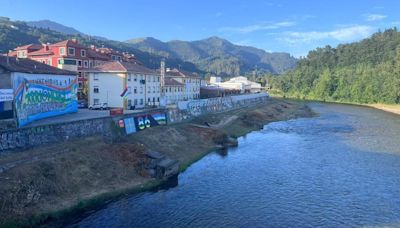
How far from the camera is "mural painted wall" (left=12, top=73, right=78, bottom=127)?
151 ft

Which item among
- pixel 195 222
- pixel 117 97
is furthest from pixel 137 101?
pixel 195 222

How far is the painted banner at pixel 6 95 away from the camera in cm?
4187

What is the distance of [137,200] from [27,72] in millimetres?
24791

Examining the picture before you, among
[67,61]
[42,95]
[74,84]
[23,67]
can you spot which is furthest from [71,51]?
[23,67]

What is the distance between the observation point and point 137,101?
82.2 metres

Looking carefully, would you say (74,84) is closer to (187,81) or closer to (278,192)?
(278,192)

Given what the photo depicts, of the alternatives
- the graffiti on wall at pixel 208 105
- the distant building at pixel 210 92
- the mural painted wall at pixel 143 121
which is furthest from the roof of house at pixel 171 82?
the mural painted wall at pixel 143 121

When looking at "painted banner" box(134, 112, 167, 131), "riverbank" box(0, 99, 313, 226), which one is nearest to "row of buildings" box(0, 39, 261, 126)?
"riverbank" box(0, 99, 313, 226)

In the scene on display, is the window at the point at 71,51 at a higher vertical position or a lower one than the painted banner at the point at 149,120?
higher

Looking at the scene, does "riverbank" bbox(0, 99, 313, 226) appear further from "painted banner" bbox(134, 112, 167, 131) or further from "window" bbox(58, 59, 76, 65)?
"window" bbox(58, 59, 76, 65)

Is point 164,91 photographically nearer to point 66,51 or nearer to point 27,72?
point 66,51

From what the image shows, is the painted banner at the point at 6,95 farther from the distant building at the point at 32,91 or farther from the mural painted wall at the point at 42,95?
the mural painted wall at the point at 42,95

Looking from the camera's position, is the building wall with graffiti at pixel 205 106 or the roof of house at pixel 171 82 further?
the roof of house at pixel 171 82

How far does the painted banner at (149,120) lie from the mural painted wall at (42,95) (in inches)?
528
